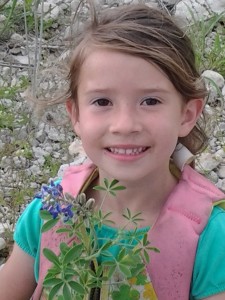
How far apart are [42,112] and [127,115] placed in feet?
3.21

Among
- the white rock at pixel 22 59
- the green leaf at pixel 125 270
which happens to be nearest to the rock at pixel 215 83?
the white rock at pixel 22 59

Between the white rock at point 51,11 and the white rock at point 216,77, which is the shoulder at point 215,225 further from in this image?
the white rock at point 51,11

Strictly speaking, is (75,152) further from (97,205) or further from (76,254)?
(76,254)

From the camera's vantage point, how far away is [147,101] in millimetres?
2133

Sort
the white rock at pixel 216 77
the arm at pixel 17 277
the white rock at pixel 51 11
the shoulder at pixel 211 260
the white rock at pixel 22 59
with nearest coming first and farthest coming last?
the shoulder at pixel 211 260 < the arm at pixel 17 277 < the white rock at pixel 216 77 < the white rock at pixel 22 59 < the white rock at pixel 51 11

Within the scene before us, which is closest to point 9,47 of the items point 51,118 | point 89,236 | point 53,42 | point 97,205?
→ point 53,42

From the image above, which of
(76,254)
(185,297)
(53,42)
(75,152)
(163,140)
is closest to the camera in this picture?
(76,254)

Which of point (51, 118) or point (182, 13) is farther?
point (182, 13)

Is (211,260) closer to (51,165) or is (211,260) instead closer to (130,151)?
(130,151)

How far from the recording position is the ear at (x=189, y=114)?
228 cm

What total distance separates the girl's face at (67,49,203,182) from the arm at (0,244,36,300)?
51 centimetres

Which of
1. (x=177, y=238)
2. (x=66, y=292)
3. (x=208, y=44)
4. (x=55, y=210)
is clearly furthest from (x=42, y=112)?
(x=208, y=44)

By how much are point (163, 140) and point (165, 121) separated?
5 centimetres

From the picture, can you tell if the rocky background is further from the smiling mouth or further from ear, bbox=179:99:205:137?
the smiling mouth
